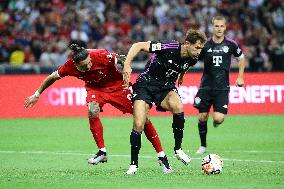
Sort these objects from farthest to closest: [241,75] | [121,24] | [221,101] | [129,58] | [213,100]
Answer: [121,24], [213,100], [221,101], [241,75], [129,58]

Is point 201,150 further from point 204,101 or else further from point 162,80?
point 162,80

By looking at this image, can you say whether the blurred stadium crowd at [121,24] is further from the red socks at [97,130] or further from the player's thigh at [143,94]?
the player's thigh at [143,94]

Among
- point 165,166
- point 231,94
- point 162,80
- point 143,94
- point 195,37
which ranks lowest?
point 231,94

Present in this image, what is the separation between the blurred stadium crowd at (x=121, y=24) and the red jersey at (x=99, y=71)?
A: 13383 mm

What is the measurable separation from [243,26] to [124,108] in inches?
661

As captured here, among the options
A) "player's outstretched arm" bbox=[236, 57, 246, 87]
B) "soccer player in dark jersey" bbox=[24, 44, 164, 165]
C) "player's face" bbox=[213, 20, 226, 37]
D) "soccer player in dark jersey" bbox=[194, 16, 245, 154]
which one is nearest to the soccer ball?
"soccer player in dark jersey" bbox=[24, 44, 164, 165]

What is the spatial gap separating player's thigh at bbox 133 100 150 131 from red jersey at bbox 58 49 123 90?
101 cm

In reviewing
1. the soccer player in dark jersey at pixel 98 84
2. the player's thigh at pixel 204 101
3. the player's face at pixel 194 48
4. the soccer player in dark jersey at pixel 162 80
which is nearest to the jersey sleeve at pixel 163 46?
the soccer player in dark jersey at pixel 162 80

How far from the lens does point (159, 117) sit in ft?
76.8

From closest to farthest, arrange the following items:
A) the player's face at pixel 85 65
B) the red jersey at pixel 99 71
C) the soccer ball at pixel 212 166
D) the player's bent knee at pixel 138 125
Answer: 1. the soccer ball at pixel 212 166
2. the player's bent knee at pixel 138 125
3. the player's face at pixel 85 65
4. the red jersey at pixel 99 71

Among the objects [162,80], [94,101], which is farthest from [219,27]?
[94,101]

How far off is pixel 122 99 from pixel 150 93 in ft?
2.76

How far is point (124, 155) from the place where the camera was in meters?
15.2

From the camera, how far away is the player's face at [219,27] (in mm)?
15398
